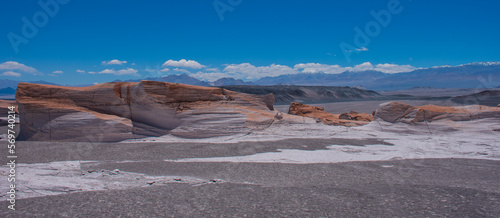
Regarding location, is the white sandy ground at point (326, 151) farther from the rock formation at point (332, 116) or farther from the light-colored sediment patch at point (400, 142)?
the rock formation at point (332, 116)

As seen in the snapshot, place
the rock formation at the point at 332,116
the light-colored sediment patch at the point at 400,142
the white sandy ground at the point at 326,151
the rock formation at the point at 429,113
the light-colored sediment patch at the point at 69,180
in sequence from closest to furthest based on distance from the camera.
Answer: the light-colored sediment patch at the point at 69,180
the white sandy ground at the point at 326,151
the light-colored sediment patch at the point at 400,142
the rock formation at the point at 429,113
the rock formation at the point at 332,116

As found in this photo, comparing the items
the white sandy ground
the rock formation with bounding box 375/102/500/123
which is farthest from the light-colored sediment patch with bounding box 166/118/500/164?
the rock formation with bounding box 375/102/500/123

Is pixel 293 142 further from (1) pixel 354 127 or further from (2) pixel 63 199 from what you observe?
(2) pixel 63 199

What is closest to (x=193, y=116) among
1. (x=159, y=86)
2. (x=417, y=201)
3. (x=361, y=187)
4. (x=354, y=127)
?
(x=159, y=86)

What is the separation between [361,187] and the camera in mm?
4180

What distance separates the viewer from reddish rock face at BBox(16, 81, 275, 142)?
814 centimetres

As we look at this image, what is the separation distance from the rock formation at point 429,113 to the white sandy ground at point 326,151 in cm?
24

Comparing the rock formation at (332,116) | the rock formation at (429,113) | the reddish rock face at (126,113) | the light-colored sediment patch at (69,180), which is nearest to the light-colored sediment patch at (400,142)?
the rock formation at (429,113)

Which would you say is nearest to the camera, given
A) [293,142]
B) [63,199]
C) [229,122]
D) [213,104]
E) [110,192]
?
[63,199]

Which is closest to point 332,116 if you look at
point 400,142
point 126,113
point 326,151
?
point 400,142

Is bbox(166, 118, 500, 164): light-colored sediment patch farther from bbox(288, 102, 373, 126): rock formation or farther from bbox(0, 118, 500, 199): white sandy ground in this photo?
bbox(288, 102, 373, 126): rock formation

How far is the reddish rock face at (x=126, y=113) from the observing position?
8141 mm

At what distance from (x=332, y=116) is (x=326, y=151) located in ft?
17.7

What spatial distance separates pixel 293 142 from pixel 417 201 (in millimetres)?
4429
